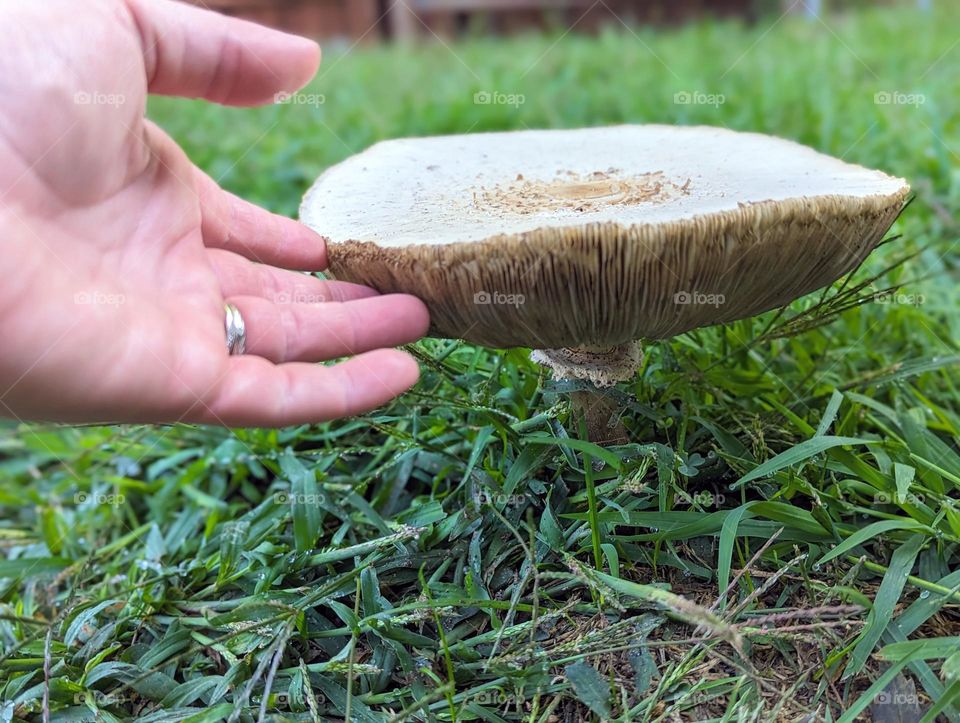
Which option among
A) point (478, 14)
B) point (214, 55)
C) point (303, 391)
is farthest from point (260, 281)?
point (478, 14)

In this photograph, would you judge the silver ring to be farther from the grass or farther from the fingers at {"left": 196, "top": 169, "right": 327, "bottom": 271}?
the grass

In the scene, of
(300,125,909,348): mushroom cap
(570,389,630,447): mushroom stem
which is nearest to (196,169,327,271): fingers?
(300,125,909,348): mushroom cap

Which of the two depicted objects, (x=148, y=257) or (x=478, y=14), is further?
(x=478, y=14)

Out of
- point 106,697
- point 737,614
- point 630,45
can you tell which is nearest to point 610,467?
point 737,614

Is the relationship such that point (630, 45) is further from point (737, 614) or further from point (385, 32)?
point (737, 614)

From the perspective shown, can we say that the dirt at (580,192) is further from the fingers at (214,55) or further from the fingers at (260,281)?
the fingers at (214,55)

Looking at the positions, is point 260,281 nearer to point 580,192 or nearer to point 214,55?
point 214,55
